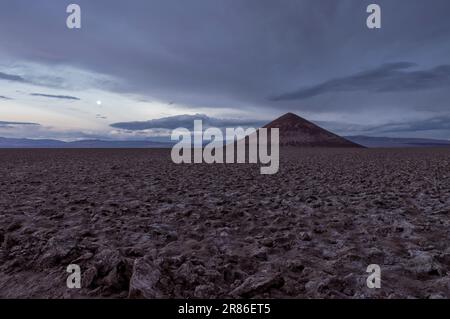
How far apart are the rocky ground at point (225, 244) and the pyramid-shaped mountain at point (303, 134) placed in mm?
124798

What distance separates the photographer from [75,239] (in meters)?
4.86

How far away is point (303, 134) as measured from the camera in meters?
141

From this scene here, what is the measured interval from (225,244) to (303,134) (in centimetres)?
14182

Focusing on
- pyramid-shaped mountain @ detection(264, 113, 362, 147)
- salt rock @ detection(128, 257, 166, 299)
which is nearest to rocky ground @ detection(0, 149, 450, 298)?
salt rock @ detection(128, 257, 166, 299)

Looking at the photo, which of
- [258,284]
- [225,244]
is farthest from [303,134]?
[258,284]

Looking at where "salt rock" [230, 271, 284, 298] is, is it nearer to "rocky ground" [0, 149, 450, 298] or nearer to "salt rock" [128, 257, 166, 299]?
"rocky ground" [0, 149, 450, 298]

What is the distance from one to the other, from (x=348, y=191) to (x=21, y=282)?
891cm

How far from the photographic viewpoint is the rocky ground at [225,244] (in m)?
3.41

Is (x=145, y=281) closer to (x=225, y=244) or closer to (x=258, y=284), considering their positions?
(x=258, y=284)

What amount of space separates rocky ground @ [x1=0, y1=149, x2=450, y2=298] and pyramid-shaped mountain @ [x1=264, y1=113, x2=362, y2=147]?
125 m

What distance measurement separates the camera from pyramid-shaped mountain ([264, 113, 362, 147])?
431 ft
